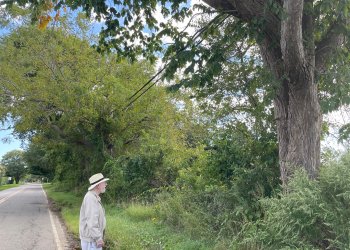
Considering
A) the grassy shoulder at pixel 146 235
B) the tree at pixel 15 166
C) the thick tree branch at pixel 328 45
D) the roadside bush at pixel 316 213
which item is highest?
the tree at pixel 15 166

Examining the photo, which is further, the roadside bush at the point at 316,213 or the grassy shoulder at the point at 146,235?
the grassy shoulder at the point at 146,235

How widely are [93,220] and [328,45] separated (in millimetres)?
5372

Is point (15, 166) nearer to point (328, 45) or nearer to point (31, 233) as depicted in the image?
point (31, 233)

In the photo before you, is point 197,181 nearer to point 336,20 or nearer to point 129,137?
point 336,20

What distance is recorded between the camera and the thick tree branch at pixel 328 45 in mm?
7871

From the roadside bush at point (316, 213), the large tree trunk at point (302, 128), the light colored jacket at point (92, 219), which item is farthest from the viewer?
the large tree trunk at point (302, 128)

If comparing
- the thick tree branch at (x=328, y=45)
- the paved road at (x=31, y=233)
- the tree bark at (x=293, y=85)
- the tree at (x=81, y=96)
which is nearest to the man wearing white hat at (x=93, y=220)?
the tree bark at (x=293, y=85)

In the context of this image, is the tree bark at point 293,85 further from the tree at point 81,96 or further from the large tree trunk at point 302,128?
the tree at point 81,96

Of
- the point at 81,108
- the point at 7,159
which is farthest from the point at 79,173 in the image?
the point at 7,159

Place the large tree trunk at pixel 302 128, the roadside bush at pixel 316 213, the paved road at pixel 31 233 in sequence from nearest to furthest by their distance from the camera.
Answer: the roadside bush at pixel 316 213, the large tree trunk at pixel 302 128, the paved road at pixel 31 233

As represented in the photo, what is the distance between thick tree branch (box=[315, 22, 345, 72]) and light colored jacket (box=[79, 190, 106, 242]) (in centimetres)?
473

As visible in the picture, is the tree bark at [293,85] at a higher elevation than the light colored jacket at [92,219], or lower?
higher

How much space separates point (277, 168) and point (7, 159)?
153 metres

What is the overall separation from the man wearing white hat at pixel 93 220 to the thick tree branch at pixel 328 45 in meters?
4.62
